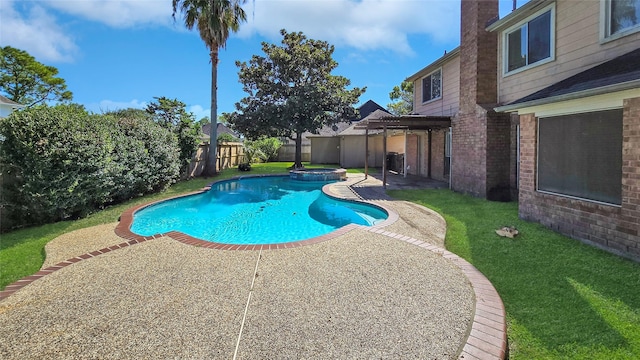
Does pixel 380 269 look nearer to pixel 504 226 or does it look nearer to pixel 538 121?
pixel 504 226

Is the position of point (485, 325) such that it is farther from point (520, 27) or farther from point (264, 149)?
point (264, 149)

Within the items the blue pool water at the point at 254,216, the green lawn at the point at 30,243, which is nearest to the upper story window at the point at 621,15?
the blue pool water at the point at 254,216

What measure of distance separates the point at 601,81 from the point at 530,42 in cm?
458

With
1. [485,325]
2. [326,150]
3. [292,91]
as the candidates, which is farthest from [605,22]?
[326,150]

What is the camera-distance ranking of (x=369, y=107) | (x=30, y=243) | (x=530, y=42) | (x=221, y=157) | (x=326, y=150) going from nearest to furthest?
(x=30, y=243), (x=530, y=42), (x=221, y=157), (x=369, y=107), (x=326, y=150)

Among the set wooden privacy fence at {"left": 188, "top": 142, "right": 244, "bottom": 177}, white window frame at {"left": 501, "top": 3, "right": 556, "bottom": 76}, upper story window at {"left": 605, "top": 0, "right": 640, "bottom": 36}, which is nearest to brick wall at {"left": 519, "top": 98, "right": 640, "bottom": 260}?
upper story window at {"left": 605, "top": 0, "right": 640, "bottom": 36}

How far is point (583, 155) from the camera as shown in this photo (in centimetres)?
638

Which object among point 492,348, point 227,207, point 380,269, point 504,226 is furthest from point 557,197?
point 227,207

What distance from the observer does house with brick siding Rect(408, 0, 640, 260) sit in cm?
560

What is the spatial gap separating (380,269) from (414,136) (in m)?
15.2

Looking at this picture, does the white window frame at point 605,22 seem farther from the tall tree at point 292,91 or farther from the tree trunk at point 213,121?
the tree trunk at point 213,121

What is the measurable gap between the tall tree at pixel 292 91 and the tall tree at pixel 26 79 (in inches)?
878

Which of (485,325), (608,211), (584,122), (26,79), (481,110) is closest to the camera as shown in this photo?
(485,325)

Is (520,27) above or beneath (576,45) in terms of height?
above
